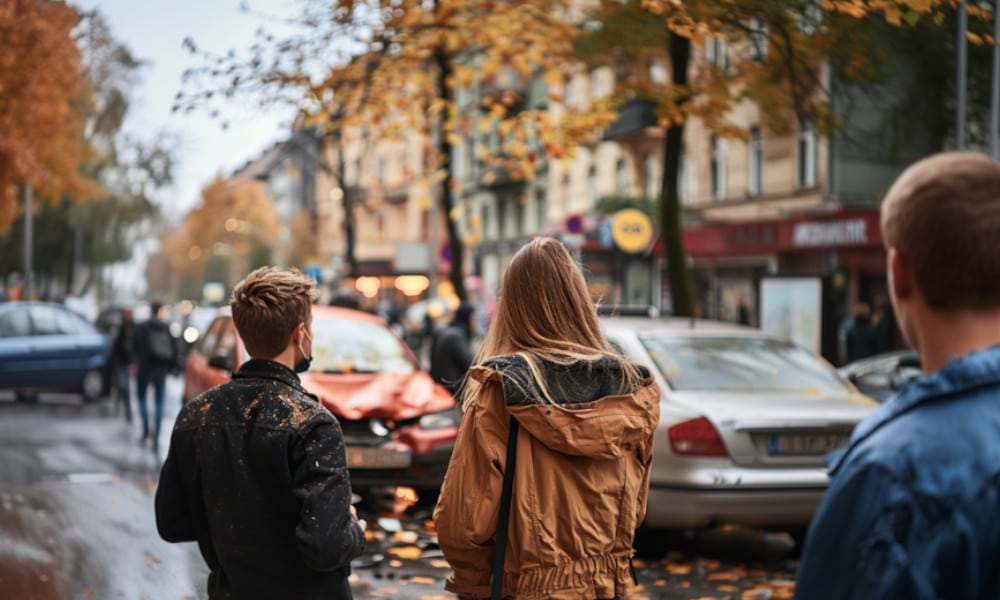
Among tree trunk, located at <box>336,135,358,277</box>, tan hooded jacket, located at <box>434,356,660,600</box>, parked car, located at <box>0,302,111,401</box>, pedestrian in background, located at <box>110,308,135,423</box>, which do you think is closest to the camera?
tan hooded jacket, located at <box>434,356,660,600</box>

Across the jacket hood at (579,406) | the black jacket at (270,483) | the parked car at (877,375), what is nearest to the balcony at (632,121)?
the parked car at (877,375)

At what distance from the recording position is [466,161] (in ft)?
194

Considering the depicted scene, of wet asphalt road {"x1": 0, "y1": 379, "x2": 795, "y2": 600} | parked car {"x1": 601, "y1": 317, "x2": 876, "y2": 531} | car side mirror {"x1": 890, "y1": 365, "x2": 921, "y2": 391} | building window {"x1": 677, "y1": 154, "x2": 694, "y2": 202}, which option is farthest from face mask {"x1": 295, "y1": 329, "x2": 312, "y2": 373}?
building window {"x1": 677, "y1": 154, "x2": 694, "y2": 202}

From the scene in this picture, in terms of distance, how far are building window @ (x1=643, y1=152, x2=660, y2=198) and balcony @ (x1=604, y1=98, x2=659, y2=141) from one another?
91cm

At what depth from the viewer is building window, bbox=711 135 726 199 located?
33.2m

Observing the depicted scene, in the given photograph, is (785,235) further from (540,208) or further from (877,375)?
(540,208)

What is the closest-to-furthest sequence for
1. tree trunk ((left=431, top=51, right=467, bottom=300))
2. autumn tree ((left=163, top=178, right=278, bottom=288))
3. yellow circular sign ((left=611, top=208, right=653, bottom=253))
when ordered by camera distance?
tree trunk ((left=431, top=51, right=467, bottom=300)), yellow circular sign ((left=611, top=208, right=653, bottom=253)), autumn tree ((left=163, top=178, right=278, bottom=288))

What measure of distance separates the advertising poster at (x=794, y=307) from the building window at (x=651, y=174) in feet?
66.5

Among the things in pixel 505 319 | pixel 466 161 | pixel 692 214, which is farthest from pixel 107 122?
pixel 505 319

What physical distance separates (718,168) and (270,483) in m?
31.3

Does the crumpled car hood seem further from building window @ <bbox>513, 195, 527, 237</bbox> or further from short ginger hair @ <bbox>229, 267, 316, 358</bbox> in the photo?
building window @ <bbox>513, 195, 527, 237</bbox>

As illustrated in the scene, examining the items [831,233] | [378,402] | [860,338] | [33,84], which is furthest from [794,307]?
[33,84]

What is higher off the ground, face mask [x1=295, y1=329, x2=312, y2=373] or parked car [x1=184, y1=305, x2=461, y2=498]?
face mask [x1=295, y1=329, x2=312, y2=373]

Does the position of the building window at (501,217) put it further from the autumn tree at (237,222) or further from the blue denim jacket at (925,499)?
the blue denim jacket at (925,499)
